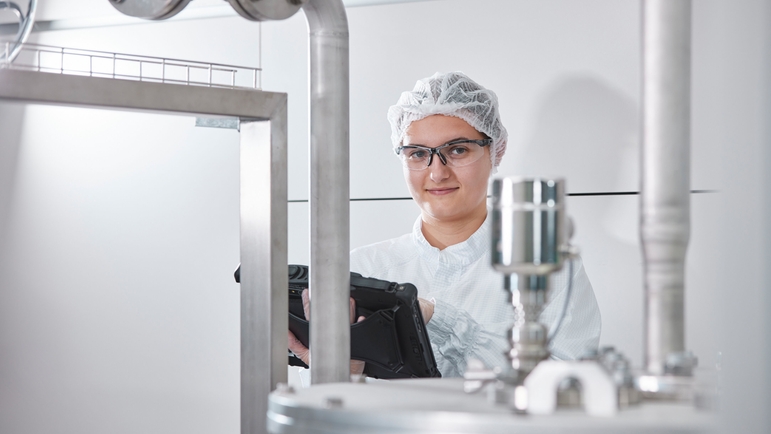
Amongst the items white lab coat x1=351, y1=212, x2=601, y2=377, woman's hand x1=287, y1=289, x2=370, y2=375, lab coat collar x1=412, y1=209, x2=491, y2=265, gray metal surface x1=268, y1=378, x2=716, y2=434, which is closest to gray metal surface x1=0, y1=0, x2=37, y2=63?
gray metal surface x1=268, y1=378, x2=716, y2=434

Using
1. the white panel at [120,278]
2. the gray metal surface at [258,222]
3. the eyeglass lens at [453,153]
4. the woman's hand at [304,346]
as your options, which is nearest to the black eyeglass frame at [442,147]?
the eyeglass lens at [453,153]

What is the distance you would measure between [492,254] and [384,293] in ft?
1.86

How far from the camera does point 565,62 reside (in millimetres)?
1726

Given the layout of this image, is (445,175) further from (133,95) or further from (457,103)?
(133,95)

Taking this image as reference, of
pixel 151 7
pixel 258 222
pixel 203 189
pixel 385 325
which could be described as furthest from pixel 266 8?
pixel 203 189

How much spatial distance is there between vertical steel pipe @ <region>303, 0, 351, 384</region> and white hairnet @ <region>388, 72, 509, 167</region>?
0.95 metres

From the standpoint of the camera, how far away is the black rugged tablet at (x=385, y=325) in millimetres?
1071

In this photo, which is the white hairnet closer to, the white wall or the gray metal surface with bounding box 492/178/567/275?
the white wall

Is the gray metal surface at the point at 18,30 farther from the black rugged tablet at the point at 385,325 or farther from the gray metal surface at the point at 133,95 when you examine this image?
the black rugged tablet at the point at 385,325

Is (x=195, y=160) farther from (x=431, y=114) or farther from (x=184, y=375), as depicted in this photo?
(x=431, y=114)

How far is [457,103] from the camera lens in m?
1.66

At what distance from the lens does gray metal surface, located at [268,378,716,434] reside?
0.42m

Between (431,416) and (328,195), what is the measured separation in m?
0.33

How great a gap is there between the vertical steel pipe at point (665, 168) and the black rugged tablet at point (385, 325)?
1.93ft
